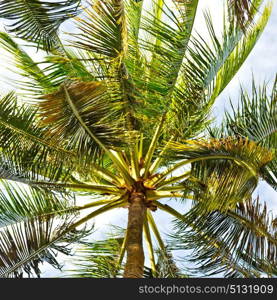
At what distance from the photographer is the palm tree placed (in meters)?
6.65

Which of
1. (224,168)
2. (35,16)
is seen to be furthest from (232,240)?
(35,16)

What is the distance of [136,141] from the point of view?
715 centimetres

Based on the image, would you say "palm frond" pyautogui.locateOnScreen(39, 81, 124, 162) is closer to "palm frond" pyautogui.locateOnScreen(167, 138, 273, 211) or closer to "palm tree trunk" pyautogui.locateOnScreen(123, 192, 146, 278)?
"palm frond" pyautogui.locateOnScreen(167, 138, 273, 211)

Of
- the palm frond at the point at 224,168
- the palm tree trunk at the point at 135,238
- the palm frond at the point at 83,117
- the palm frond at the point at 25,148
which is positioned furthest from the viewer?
the palm frond at the point at 25,148

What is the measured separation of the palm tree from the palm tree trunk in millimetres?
16

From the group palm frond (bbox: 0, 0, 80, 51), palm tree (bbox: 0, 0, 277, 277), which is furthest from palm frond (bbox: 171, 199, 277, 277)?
palm frond (bbox: 0, 0, 80, 51)

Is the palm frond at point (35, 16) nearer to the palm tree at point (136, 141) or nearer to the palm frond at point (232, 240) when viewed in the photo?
the palm tree at point (136, 141)

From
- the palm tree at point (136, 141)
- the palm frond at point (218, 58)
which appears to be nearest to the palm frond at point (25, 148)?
the palm tree at point (136, 141)

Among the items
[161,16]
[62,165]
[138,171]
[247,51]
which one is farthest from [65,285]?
[161,16]

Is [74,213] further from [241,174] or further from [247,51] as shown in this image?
[247,51]

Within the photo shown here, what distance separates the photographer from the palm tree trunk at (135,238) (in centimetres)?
672

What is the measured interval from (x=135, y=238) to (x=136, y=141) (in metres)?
1.11

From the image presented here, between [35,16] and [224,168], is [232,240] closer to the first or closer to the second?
[224,168]

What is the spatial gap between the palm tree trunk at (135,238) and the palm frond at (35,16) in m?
2.17
